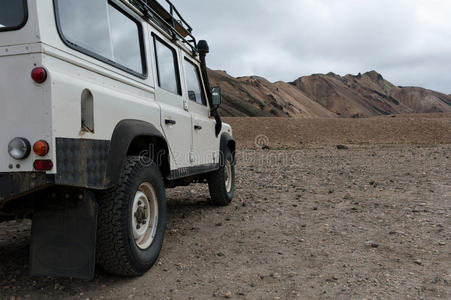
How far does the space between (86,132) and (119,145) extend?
33 centimetres

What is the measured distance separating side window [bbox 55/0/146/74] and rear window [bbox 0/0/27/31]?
0.20 m

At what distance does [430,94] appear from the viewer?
141750 millimetres

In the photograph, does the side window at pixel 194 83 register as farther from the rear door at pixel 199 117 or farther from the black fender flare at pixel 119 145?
the black fender flare at pixel 119 145

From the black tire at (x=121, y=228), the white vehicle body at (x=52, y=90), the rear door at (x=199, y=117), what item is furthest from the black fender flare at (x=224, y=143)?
the black tire at (x=121, y=228)

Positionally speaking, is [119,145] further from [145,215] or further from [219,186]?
[219,186]

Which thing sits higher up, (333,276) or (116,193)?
(116,193)

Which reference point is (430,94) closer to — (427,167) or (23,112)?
(427,167)

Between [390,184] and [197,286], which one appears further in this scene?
[390,184]

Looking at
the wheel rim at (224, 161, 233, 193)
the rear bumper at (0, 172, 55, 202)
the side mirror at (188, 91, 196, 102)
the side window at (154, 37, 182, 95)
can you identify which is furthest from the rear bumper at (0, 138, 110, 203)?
the wheel rim at (224, 161, 233, 193)

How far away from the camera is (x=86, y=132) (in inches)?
92.7

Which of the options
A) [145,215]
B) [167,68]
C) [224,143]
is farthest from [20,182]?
[224,143]

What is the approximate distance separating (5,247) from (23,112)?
239 cm

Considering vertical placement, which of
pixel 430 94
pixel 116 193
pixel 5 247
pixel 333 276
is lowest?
pixel 333 276

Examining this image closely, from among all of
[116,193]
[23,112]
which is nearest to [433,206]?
[116,193]
